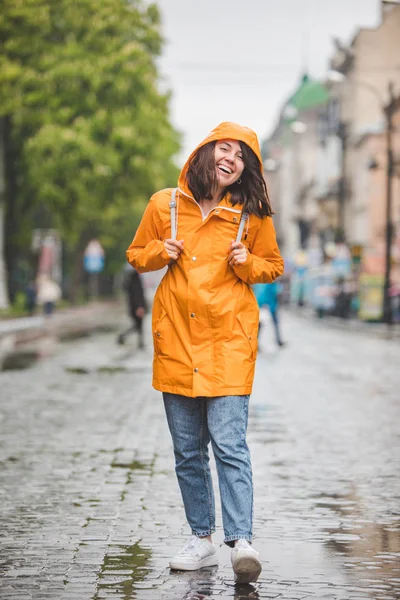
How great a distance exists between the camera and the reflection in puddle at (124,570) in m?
5.34

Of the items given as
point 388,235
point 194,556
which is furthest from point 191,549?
point 388,235

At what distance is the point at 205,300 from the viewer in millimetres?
5516

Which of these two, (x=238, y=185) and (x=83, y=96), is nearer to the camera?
(x=238, y=185)

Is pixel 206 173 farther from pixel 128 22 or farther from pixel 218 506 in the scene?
pixel 128 22

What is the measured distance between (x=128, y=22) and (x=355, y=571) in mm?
36800

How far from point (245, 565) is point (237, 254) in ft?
4.18

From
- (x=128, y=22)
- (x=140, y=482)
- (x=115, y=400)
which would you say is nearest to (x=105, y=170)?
(x=128, y=22)

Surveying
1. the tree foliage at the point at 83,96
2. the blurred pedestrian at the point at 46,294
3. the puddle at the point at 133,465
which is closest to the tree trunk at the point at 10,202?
the blurred pedestrian at the point at 46,294

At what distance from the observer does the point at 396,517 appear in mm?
7188

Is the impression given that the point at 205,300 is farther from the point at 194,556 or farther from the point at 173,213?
the point at 194,556

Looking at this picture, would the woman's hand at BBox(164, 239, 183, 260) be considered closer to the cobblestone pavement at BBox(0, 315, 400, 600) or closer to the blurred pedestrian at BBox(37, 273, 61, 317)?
the cobblestone pavement at BBox(0, 315, 400, 600)

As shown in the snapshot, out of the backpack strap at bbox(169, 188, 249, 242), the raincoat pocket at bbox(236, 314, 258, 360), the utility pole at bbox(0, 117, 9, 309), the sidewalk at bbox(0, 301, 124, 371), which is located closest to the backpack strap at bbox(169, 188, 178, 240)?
the backpack strap at bbox(169, 188, 249, 242)

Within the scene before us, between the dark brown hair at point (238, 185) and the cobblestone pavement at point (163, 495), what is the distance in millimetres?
1580

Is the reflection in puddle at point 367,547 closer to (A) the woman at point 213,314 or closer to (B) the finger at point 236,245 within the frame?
(A) the woman at point 213,314
